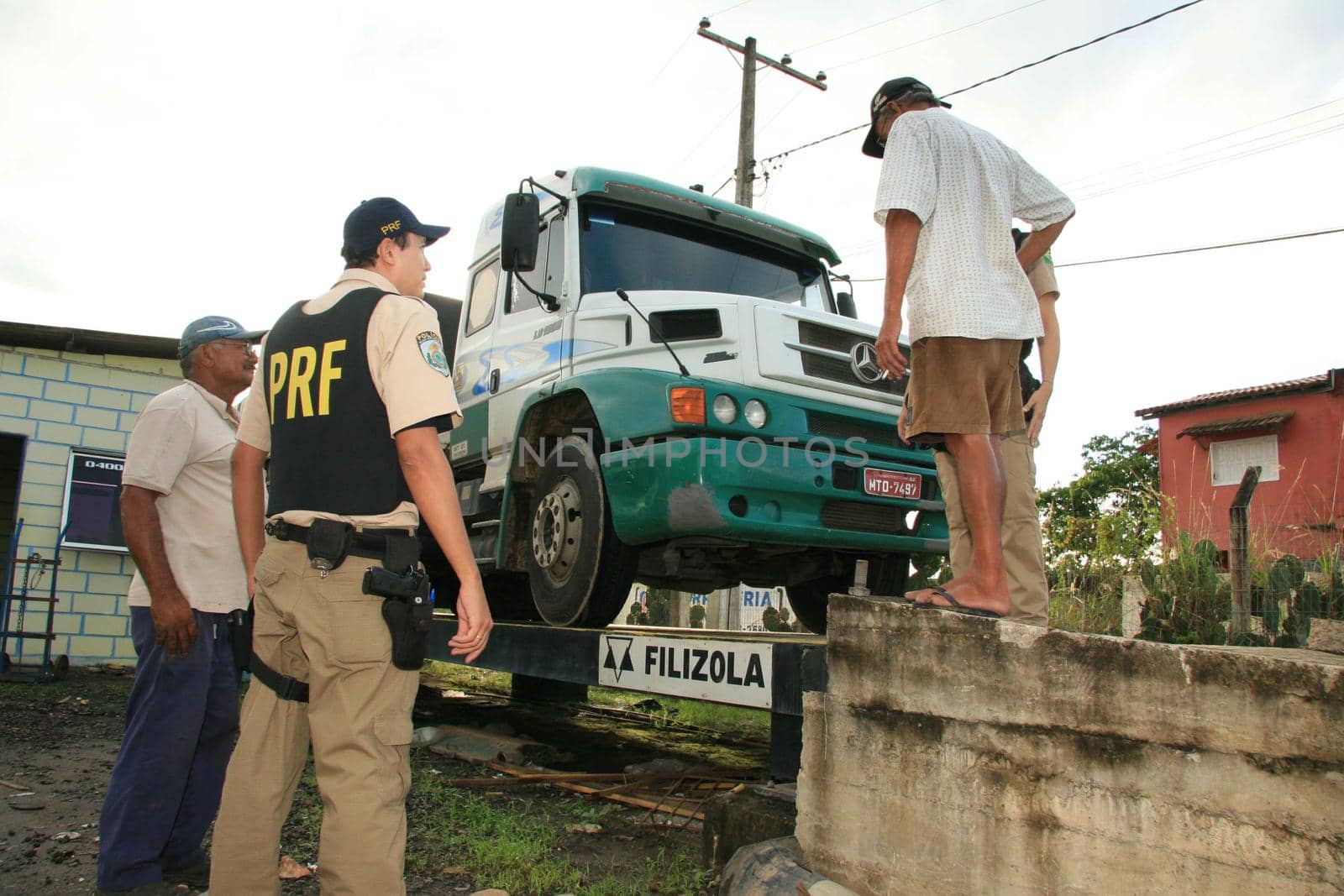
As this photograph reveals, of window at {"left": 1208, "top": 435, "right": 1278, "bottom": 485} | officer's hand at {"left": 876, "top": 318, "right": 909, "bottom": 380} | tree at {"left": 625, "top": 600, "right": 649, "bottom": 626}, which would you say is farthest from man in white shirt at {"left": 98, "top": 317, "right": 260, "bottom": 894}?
window at {"left": 1208, "top": 435, "right": 1278, "bottom": 485}

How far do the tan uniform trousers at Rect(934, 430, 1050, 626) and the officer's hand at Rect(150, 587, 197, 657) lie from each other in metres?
2.58

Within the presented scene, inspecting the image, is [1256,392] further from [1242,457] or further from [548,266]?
[548,266]

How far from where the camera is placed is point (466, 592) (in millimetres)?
2260

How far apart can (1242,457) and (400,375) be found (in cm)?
2493

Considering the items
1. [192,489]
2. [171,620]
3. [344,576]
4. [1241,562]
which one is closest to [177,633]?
[171,620]

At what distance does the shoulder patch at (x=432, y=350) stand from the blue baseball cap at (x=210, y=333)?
1620mm

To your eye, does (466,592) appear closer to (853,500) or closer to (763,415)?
(763,415)

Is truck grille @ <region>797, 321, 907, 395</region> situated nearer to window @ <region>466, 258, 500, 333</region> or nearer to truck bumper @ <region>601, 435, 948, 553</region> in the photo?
truck bumper @ <region>601, 435, 948, 553</region>

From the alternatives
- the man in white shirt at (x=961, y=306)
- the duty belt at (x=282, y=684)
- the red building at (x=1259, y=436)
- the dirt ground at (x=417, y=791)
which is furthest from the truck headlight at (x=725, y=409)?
the red building at (x=1259, y=436)

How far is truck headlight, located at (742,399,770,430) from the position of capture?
439 cm

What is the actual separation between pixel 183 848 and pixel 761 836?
2.00m

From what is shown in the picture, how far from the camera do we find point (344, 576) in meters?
2.23

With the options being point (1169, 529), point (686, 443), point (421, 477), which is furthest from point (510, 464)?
point (1169, 529)

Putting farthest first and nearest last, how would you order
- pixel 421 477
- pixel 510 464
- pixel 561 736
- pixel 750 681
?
pixel 561 736 → pixel 510 464 → pixel 750 681 → pixel 421 477
